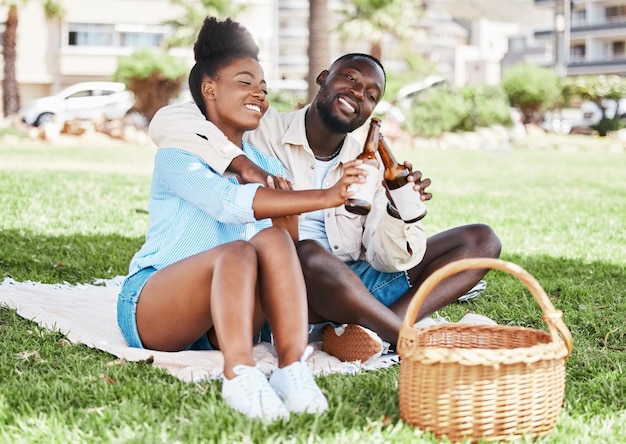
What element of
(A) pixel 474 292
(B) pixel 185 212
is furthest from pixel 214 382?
(A) pixel 474 292

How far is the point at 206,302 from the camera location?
3191 mm

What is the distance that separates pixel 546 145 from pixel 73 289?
20.0m

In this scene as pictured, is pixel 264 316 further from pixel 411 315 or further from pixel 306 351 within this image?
pixel 411 315

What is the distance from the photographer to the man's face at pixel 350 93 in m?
3.85

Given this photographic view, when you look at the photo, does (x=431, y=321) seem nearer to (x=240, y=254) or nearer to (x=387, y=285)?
(x=387, y=285)

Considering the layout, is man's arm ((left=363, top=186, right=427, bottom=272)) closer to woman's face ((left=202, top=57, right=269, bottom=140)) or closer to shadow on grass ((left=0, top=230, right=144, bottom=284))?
woman's face ((left=202, top=57, right=269, bottom=140))

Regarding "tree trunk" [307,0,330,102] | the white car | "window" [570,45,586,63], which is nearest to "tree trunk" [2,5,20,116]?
the white car

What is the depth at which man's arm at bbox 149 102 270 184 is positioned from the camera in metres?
3.48

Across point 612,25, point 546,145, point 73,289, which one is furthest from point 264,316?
point 612,25

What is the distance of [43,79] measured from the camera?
1501 inches

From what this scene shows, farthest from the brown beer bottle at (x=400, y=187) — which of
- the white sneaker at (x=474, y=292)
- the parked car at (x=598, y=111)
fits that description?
the parked car at (x=598, y=111)

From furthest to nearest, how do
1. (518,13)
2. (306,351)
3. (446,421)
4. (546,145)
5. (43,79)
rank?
(518,13) < (43,79) < (546,145) < (306,351) < (446,421)

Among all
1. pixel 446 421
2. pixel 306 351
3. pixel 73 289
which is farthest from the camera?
pixel 73 289

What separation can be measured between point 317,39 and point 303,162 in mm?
10632
